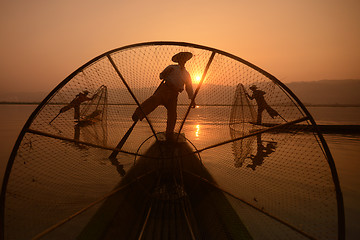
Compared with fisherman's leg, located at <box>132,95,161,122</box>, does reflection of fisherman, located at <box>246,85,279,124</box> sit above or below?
above

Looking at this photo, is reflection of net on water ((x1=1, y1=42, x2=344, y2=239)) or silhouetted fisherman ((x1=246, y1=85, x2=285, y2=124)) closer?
reflection of net on water ((x1=1, y1=42, x2=344, y2=239))

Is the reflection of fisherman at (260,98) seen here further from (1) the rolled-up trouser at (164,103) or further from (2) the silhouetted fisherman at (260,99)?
(1) the rolled-up trouser at (164,103)

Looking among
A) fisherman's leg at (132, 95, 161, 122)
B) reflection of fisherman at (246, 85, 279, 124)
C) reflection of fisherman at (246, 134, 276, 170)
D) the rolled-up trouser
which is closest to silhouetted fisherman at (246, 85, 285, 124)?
reflection of fisherman at (246, 85, 279, 124)

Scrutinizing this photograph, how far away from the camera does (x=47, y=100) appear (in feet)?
6.85

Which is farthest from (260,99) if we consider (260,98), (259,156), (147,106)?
(147,106)

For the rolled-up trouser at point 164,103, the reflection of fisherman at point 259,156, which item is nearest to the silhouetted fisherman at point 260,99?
the reflection of fisherman at point 259,156

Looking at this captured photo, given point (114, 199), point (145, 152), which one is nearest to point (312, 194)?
point (145, 152)

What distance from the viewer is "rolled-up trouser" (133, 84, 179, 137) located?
3.62 m

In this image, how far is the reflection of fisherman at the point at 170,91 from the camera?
11.9 feet

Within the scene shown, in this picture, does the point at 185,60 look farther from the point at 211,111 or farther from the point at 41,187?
the point at 41,187

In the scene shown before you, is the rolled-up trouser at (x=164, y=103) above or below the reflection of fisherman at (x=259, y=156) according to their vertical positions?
above

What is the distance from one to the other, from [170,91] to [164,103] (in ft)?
0.98

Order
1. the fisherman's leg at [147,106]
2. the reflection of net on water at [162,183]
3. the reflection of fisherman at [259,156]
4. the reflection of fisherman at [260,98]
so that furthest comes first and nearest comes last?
the reflection of fisherman at [259,156], the reflection of fisherman at [260,98], the fisherman's leg at [147,106], the reflection of net on water at [162,183]

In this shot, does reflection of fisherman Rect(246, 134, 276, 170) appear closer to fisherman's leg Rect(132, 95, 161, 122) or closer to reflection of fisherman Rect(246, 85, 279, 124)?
reflection of fisherman Rect(246, 85, 279, 124)
